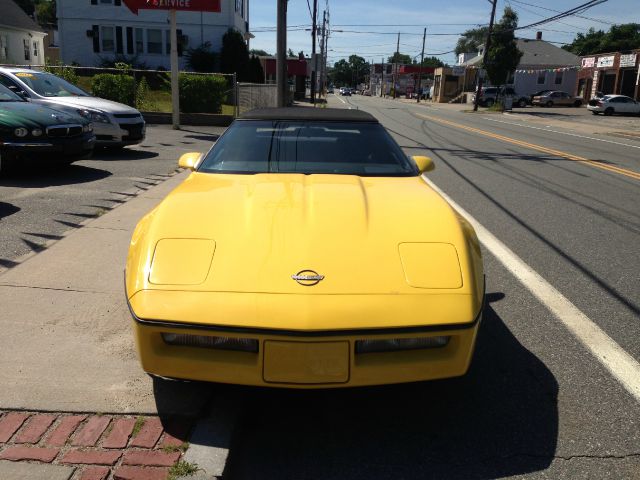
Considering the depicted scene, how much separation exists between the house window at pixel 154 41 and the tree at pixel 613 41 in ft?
218

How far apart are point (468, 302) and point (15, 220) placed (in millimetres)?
5411

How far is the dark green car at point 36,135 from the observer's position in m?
8.24

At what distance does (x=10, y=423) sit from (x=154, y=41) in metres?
35.0

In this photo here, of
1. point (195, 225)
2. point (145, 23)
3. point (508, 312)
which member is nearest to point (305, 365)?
point (195, 225)

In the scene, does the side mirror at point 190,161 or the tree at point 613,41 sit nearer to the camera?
the side mirror at point 190,161

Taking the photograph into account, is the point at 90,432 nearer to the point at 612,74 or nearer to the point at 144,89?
the point at 144,89

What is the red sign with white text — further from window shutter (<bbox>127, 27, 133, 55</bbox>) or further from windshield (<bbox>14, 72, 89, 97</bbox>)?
window shutter (<bbox>127, 27, 133, 55</bbox>)

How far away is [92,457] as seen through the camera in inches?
98.3

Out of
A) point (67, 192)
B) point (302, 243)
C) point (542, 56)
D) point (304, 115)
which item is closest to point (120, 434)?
point (302, 243)

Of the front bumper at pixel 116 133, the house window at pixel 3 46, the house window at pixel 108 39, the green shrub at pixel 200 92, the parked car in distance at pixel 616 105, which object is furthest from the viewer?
the parked car in distance at pixel 616 105

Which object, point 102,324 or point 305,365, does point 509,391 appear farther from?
point 102,324

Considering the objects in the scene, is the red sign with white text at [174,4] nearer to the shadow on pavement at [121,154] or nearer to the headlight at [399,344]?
the shadow on pavement at [121,154]

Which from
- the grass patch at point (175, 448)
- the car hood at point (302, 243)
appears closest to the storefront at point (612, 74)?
the car hood at point (302, 243)

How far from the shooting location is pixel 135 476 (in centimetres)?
238
